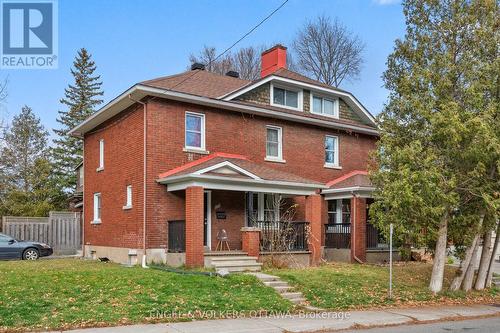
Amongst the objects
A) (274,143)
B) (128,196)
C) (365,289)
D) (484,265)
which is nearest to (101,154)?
(128,196)

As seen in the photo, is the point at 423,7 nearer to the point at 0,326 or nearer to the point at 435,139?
the point at 435,139

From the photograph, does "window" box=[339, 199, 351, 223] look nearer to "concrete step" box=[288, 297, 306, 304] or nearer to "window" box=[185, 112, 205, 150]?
"window" box=[185, 112, 205, 150]

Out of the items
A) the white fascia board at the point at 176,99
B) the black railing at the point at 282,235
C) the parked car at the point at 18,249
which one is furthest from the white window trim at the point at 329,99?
the parked car at the point at 18,249

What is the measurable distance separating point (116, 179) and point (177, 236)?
4685mm

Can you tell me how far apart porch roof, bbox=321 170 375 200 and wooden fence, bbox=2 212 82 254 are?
1276 cm

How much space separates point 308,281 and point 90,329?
6794 millimetres

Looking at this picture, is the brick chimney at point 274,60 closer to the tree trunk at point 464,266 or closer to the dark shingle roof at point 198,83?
the dark shingle roof at point 198,83

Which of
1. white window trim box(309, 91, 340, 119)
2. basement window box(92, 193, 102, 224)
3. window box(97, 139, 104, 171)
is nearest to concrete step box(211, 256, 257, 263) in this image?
basement window box(92, 193, 102, 224)

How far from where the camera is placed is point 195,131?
1964 centimetres

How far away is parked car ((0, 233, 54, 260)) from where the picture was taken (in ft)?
71.6

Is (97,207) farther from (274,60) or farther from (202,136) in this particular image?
(274,60)

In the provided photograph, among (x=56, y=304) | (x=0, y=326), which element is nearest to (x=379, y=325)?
(x=56, y=304)

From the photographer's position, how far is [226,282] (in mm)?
13594

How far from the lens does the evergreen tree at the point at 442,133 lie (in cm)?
1399
